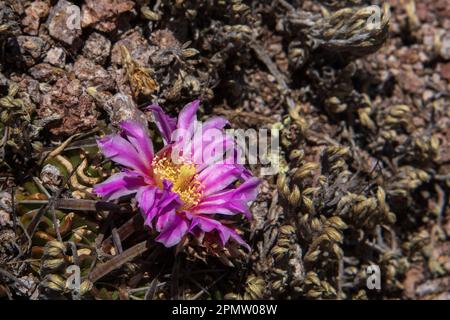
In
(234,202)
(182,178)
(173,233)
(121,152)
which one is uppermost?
(121,152)

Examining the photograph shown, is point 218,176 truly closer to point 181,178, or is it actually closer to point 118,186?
point 181,178

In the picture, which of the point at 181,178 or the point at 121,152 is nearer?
the point at 121,152

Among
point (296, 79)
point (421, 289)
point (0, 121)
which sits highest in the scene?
point (296, 79)

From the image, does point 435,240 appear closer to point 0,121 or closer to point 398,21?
point 398,21

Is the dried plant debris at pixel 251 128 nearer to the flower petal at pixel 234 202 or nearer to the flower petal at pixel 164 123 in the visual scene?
the flower petal at pixel 234 202

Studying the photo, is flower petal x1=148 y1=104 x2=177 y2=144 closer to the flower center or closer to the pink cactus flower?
the pink cactus flower

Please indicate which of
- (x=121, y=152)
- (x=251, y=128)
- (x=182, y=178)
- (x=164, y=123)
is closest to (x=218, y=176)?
(x=182, y=178)

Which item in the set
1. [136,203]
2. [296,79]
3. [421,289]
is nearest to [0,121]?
[136,203]

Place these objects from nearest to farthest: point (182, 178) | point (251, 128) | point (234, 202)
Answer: point (234, 202) → point (182, 178) → point (251, 128)
